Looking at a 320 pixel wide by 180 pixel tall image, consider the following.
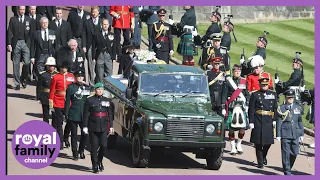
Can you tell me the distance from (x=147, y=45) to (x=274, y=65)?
4324 millimetres

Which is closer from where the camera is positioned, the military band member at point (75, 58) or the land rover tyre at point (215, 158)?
the land rover tyre at point (215, 158)

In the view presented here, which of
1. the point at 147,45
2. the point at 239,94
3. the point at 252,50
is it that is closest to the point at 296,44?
the point at 252,50

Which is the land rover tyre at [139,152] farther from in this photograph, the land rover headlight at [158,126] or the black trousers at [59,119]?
the black trousers at [59,119]

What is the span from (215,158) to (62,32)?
26.2 ft

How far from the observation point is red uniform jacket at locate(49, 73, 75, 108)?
96.9ft

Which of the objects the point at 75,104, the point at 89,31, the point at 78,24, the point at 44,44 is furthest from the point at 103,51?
the point at 75,104

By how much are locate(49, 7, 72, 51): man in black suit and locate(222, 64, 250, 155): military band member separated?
18.3 ft

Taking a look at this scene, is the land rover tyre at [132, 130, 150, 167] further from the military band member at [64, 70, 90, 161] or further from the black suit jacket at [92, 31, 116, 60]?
the black suit jacket at [92, 31, 116, 60]

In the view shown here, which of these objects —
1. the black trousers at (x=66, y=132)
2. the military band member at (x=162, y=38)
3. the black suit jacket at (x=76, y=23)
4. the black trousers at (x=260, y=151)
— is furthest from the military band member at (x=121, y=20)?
the black trousers at (x=260, y=151)

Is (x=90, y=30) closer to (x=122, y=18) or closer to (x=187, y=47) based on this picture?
(x=122, y=18)

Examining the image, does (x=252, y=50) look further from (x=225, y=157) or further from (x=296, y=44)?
(x=225, y=157)

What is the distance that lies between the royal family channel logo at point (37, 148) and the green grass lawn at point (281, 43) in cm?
1304

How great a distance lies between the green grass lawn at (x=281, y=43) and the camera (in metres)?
41.8

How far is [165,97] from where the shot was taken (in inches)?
1131
